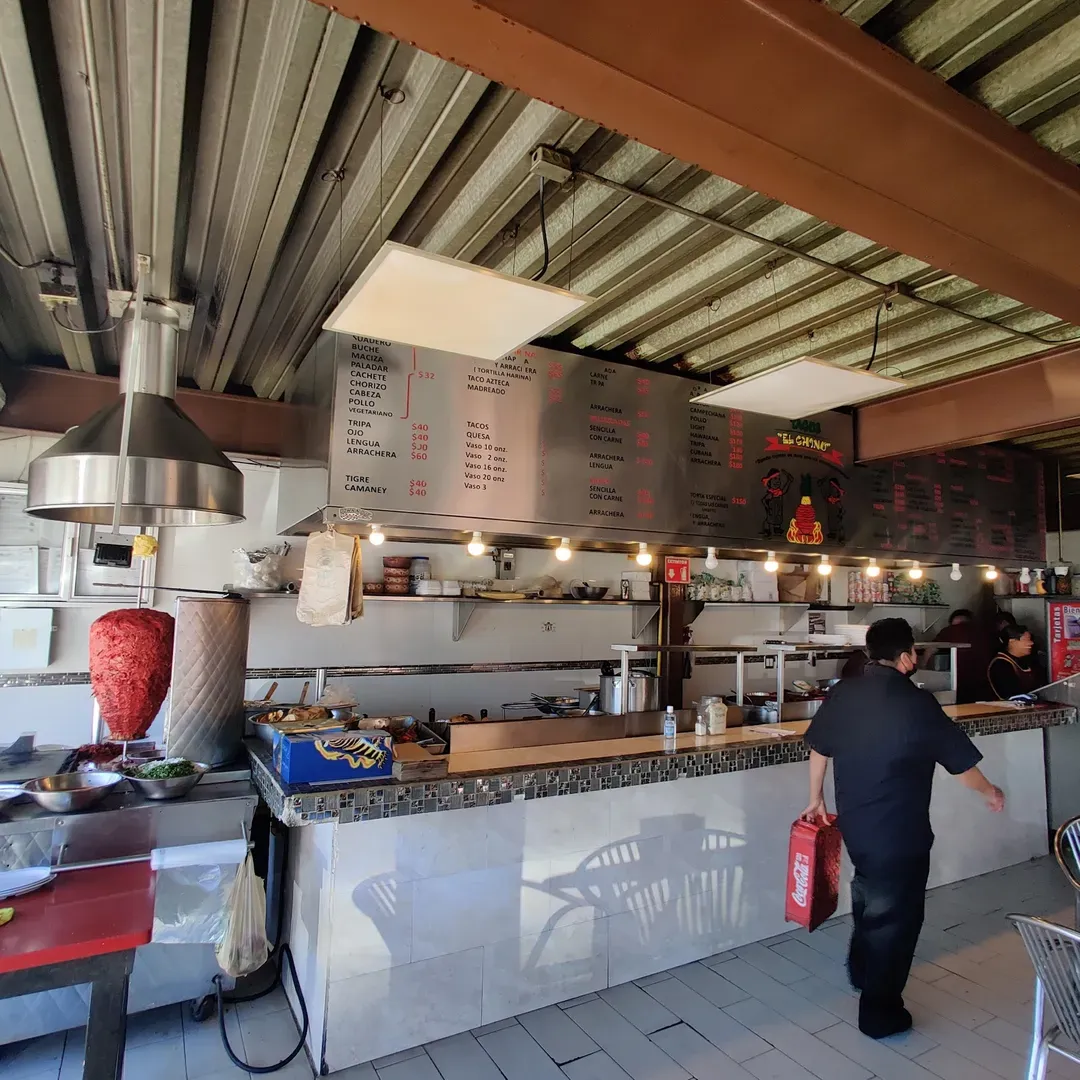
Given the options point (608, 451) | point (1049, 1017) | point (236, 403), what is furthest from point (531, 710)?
point (1049, 1017)

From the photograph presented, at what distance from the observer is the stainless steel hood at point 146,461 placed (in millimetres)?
2600

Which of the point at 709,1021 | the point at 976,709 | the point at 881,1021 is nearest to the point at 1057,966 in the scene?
the point at 881,1021

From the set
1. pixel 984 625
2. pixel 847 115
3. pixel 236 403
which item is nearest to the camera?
pixel 847 115

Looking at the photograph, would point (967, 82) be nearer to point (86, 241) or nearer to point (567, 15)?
point (567, 15)

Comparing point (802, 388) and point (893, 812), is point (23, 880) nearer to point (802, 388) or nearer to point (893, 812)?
point (893, 812)

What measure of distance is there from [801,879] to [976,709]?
119 inches

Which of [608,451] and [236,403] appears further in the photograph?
[236,403]

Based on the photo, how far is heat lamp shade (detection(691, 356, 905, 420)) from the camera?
9.73ft

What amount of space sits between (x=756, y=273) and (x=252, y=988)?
4080mm

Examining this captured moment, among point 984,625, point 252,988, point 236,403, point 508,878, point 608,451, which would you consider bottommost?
point 252,988

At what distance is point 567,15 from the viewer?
133 cm

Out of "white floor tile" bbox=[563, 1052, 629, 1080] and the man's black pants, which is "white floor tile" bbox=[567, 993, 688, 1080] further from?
the man's black pants

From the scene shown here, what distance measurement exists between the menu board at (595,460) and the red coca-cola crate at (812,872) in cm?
173

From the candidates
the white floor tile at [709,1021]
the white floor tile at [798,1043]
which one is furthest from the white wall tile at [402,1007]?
the white floor tile at [798,1043]
